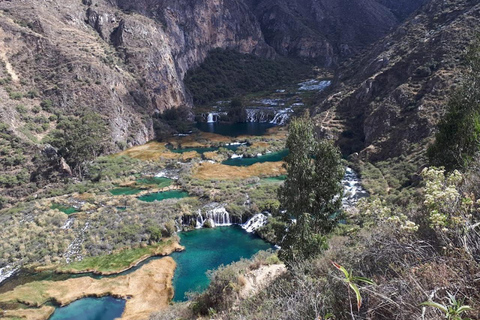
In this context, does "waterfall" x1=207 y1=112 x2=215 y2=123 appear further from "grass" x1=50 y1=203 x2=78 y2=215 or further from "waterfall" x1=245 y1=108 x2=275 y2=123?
"grass" x1=50 y1=203 x2=78 y2=215

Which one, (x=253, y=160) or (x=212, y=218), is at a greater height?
(x=253, y=160)

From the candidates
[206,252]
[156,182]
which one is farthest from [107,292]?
[156,182]

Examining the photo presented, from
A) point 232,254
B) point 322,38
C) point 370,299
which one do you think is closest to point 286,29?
point 322,38

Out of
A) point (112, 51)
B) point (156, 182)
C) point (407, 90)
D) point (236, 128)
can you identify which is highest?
point (112, 51)

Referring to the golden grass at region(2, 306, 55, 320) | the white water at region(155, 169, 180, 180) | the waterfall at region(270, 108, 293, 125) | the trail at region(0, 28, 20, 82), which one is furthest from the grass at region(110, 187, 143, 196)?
the waterfall at region(270, 108, 293, 125)

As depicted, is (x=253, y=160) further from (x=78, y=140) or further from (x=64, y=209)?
(x=64, y=209)

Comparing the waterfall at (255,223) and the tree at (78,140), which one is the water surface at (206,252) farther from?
the tree at (78,140)
